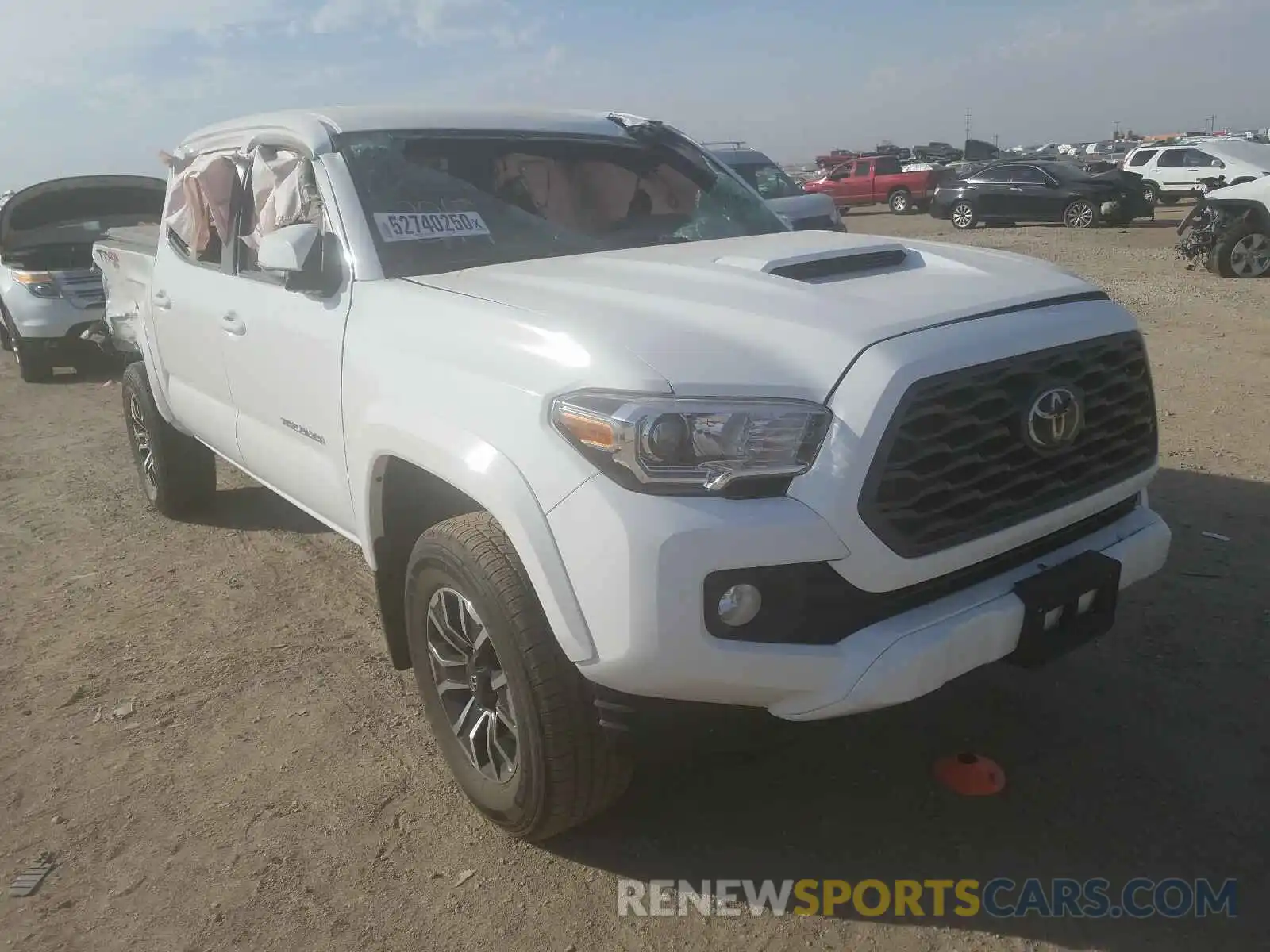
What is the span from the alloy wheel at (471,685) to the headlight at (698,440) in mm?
639

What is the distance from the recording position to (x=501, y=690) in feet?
8.68

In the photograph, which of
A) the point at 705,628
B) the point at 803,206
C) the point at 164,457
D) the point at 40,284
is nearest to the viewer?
the point at 705,628

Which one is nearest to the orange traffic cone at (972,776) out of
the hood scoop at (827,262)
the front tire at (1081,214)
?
the hood scoop at (827,262)

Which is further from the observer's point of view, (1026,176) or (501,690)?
(1026,176)

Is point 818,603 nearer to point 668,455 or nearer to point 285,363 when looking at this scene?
point 668,455

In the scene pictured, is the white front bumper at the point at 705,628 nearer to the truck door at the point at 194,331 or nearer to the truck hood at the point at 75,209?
the truck door at the point at 194,331

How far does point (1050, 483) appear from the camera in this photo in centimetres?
250

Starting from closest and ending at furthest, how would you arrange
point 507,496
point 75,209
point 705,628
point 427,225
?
point 705,628 → point 507,496 → point 427,225 → point 75,209

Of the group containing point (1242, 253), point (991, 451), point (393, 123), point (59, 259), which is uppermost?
point (393, 123)

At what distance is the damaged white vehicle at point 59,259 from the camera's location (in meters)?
9.82

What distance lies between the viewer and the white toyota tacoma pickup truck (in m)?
2.15

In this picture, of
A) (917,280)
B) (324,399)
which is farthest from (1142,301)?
(324,399)

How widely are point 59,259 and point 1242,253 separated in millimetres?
12709

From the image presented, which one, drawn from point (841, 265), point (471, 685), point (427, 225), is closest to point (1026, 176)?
point (841, 265)
